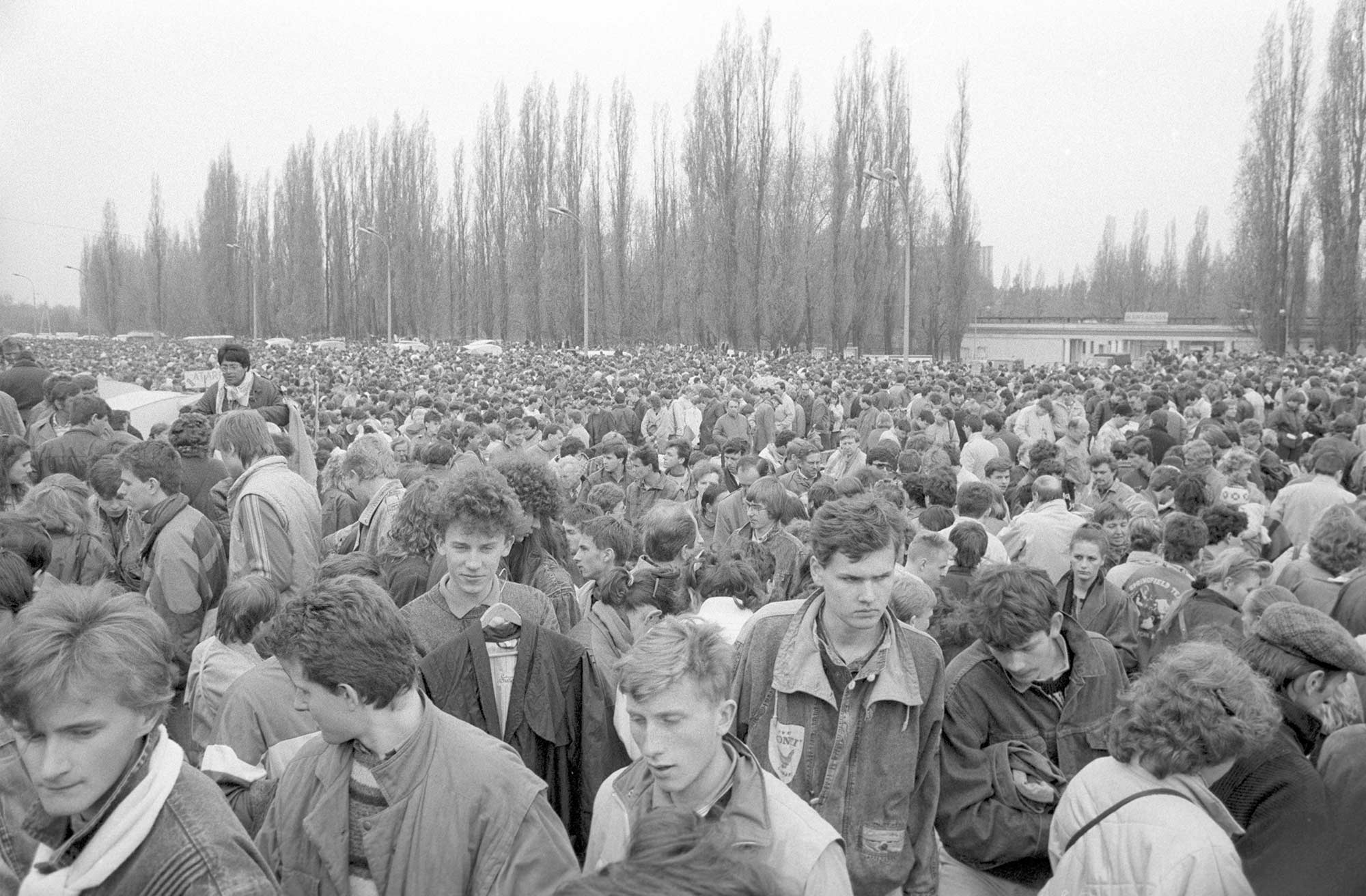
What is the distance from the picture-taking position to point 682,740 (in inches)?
98.7

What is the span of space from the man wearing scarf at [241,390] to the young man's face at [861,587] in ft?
20.5

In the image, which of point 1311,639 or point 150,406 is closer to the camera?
point 1311,639

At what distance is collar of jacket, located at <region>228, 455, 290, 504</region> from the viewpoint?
5.61 metres

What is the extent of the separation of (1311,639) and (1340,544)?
2.23 metres

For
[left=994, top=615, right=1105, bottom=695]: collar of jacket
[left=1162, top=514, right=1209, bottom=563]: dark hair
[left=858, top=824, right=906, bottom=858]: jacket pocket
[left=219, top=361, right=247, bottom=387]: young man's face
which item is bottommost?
[left=858, top=824, right=906, bottom=858]: jacket pocket

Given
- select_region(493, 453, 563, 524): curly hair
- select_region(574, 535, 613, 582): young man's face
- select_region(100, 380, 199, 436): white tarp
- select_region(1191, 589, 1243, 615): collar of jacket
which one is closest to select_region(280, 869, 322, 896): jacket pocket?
select_region(493, 453, 563, 524): curly hair

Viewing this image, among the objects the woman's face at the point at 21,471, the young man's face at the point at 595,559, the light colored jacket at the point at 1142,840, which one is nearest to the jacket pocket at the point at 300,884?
the light colored jacket at the point at 1142,840

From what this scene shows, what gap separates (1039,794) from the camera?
3.40 m

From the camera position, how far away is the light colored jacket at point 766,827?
2420mm

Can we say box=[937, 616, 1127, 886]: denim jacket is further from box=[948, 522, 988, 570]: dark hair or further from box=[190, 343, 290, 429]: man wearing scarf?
box=[190, 343, 290, 429]: man wearing scarf

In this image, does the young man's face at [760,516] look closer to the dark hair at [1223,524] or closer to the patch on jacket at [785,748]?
the dark hair at [1223,524]

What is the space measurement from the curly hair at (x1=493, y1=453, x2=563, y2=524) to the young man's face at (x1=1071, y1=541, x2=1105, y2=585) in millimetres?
2388

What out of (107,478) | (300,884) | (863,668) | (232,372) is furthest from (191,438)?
(863,668)

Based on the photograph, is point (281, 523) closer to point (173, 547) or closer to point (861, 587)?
point (173, 547)
